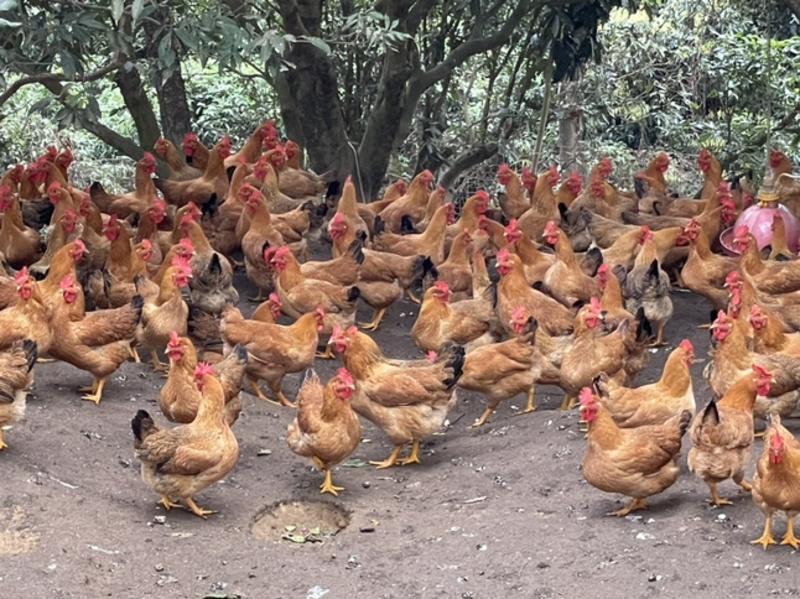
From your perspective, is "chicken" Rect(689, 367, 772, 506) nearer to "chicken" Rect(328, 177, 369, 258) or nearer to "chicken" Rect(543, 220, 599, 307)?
"chicken" Rect(543, 220, 599, 307)

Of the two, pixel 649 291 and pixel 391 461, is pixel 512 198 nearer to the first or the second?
pixel 649 291

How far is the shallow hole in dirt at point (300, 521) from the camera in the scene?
7.54 metres

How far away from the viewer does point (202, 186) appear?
1295 cm

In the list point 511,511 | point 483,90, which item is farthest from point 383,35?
point 483,90

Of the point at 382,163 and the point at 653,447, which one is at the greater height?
the point at 382,163

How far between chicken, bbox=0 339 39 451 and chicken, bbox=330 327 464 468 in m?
2.23

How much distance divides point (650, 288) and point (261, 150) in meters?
5.68

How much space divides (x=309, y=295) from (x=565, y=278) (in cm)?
238

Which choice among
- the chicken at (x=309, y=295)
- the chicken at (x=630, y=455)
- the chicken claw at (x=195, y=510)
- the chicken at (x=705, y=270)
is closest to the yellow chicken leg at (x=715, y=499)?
the chicken at (x=630, y=455)

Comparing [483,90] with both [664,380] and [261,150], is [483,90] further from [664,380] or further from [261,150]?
[664,380]

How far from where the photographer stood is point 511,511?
24.7ft

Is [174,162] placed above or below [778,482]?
above

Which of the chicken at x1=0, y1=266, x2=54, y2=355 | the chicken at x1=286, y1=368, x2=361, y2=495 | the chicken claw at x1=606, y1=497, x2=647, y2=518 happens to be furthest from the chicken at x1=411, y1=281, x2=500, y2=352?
the chicken at x1=0, y1=266, x2=54, y2=355

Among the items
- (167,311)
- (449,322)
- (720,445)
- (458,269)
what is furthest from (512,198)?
(720,445)
